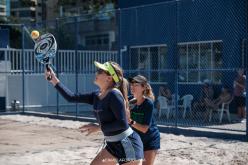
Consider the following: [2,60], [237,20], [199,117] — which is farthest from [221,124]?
[2,60]

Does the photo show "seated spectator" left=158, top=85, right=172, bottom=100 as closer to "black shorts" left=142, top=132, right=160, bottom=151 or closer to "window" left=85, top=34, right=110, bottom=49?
"black shorts" left=142, top=132, right=160, bottom=151

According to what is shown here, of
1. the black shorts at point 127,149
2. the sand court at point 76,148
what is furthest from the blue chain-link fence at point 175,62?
the black shorts at point 127,149

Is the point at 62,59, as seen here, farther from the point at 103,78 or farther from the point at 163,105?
the point at 103,78

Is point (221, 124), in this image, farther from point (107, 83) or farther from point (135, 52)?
point (107, 83)

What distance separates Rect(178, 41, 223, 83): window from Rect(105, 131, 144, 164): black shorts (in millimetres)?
13333

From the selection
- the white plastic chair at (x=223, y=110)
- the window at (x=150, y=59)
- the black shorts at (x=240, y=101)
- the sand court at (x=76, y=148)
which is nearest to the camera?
the sand court at (x=76, y=148)

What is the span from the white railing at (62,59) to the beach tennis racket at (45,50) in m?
15.1

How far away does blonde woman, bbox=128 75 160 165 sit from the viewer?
5.89 m

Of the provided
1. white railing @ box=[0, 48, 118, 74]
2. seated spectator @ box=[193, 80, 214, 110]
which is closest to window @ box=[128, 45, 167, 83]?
white railing @ box=[0, 48, 118, 74]

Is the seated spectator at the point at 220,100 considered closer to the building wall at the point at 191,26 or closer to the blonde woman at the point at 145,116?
the building wall at the point at 191,26

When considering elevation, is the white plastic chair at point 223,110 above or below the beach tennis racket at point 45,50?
below

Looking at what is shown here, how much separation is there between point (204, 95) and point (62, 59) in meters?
6.83

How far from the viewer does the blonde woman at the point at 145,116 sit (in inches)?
232

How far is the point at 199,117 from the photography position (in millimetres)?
16984
